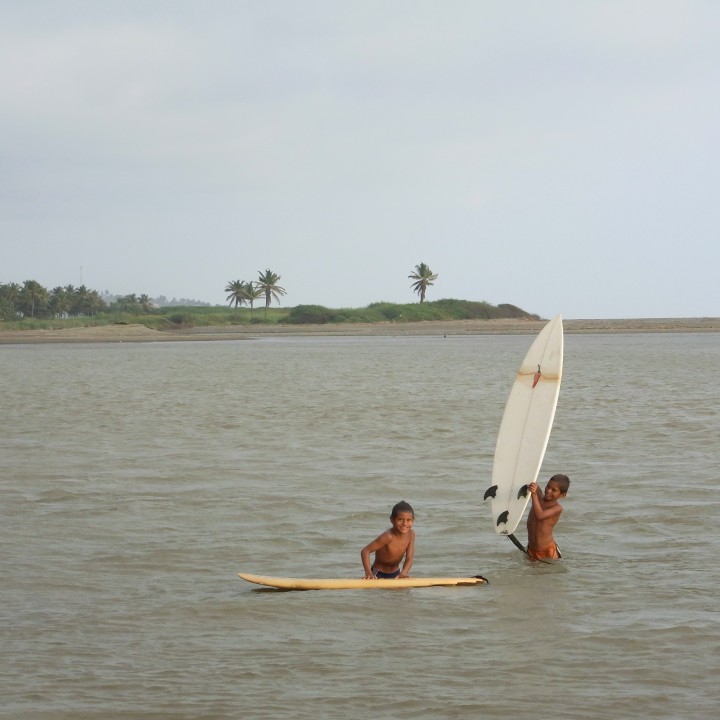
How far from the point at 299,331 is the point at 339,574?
89.6 metres

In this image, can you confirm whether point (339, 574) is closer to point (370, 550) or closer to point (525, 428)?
point (370, 550)

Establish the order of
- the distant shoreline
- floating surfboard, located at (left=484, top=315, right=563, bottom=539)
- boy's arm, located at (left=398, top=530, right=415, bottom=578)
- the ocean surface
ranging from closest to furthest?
the ocean surface, boy's arm, located at (left=398, top=530, right=415, bottom=578), floating surfboard, located at (left=484, top=315, right=563, bottom=539), the distant shoreline

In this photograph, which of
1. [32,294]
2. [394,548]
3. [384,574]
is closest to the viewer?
[394,548]

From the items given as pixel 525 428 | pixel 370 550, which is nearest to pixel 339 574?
pixel 370 550

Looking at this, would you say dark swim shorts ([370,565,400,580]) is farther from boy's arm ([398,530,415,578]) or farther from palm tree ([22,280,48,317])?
palm tree ([22,280,48,317])

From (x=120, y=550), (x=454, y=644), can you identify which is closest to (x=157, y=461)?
(x=120, y=550)

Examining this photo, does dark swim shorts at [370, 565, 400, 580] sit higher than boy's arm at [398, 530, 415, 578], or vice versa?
boy's arm at [398, 530, 415, 578]

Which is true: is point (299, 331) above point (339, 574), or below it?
above

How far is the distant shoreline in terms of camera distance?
77.6 meters

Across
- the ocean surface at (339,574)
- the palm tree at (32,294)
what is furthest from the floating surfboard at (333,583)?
the palm tree at (32,294)

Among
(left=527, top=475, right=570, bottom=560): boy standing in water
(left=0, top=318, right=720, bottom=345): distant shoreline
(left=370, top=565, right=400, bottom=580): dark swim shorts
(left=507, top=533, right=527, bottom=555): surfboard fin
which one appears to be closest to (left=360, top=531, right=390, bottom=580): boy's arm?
(left=370, top=565, right=400, bottom=580): dark swim shorts

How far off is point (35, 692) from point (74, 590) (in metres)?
2.16

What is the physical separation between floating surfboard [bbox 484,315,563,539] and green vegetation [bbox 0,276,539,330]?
3535 inches

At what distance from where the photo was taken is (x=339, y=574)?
8.22 metres
